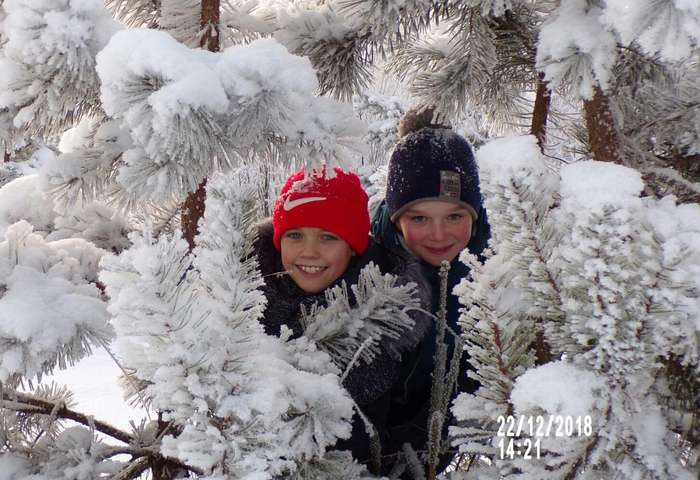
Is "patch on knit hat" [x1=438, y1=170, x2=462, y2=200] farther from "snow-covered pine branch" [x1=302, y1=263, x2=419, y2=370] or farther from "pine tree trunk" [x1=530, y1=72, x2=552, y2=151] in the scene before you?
"snow-covered pine branch" [x1=302, y1=263, x2=419, y2=370]

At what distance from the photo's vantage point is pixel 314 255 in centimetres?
167

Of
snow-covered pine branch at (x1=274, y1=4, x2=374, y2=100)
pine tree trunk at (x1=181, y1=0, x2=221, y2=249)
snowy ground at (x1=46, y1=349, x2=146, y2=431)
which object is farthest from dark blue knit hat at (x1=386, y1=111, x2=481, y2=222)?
snowy ground at (x1=46, y1=349, x2=146, y2=431)

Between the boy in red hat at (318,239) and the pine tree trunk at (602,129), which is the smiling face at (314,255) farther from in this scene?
the pine tree trunk at (602,129)

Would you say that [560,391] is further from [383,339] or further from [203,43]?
[203,43]

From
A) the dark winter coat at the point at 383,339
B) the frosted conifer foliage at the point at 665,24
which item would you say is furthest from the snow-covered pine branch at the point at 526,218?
the dark winter coat at the point at 383,339

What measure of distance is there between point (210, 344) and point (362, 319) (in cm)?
41

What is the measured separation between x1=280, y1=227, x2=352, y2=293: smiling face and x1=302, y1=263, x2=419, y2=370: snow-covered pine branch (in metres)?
0.55

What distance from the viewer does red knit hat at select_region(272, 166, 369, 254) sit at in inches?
66.1

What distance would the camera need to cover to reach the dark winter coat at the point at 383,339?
1.12 metres

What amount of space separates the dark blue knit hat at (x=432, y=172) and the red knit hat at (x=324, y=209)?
0.41 metres

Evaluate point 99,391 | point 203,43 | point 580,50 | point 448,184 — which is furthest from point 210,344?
point 99,391

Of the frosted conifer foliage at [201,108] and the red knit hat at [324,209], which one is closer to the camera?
the frosted conifer foliage at [201,108]

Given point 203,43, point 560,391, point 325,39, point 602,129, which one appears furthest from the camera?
point 325,39

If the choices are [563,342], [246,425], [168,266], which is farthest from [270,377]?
[563,342]
